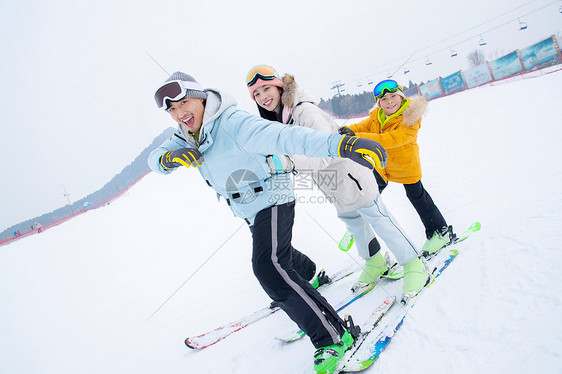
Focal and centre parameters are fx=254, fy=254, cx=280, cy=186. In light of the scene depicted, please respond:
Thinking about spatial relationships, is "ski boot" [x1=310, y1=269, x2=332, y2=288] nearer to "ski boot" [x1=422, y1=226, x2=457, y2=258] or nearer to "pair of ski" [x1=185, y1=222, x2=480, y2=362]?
"pair of ski" [x1=185, y1=222, x2=480, y2=362]

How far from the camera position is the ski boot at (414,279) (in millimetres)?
2080

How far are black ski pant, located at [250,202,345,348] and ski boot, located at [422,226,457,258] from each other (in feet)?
5.10

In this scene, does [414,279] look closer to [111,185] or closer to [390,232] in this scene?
[390,232]

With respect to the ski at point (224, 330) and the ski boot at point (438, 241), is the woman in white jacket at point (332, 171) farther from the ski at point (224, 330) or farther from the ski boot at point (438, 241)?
the ski at point (224, 330)

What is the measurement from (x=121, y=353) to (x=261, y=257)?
9.16ft

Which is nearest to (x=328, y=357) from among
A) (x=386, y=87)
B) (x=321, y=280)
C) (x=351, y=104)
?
(x=321, y=280)

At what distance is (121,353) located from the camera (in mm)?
3172

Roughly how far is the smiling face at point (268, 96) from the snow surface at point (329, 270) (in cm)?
211

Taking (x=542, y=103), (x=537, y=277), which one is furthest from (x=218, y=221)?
(x=542, y=103)

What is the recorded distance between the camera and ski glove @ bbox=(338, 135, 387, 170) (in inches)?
52.3

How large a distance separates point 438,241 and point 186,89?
292 centimetres

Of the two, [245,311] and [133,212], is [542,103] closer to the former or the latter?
[245,311]

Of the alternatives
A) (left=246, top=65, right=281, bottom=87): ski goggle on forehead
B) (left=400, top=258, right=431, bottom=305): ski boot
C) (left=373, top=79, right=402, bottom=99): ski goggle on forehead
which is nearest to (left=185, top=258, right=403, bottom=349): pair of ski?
(left=400, top=258, right=431, bottom=305): ski boot

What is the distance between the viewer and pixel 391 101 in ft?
8.66
